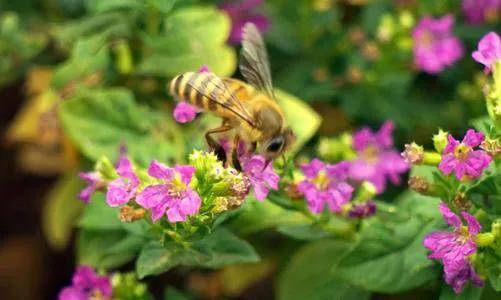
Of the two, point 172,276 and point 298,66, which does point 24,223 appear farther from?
point 298,66

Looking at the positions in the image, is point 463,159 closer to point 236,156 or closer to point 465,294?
point 465,294

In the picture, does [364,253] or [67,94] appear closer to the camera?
[364,253]

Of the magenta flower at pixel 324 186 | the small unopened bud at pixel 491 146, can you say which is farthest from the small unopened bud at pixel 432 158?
the magenta flower at pixel 324 186

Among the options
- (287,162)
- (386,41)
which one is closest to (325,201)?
(287,162)

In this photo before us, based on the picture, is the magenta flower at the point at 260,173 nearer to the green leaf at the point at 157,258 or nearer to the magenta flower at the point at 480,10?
the green leaf at the point at 157,258

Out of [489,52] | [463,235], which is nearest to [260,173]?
[463,235]

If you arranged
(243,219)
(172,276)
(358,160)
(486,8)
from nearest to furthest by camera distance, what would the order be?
(243,219), (358,160), (486,8), (172,276)

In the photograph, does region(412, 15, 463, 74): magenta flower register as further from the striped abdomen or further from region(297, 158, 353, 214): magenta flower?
the striped abdomen
